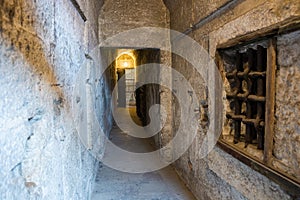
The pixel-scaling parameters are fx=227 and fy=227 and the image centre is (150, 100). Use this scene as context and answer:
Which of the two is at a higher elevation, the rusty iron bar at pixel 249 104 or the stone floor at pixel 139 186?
the rusty iron bar at pixel 249 104

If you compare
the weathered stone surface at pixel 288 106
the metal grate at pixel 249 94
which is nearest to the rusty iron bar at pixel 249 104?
the metal grate at pixel 249 94

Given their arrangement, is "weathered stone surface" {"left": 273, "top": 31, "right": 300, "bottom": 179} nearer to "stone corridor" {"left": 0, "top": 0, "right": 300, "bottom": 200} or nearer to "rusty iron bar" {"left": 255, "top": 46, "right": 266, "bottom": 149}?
"stone corridor" {"left": 0, "top": 0, "right": 300, "bottom": 200}

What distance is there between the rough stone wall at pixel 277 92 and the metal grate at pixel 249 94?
0.35 ft

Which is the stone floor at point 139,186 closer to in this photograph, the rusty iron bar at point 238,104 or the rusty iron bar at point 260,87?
the rusty iron bar at point 238,104

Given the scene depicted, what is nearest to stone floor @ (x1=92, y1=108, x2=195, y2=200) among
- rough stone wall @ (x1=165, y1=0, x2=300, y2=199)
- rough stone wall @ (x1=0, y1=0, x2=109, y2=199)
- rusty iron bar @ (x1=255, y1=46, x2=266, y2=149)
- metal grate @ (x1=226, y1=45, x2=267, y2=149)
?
rough stone wall @ (x1=165, y1=0, x2=300, y2=199)

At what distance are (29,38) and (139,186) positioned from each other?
182cm

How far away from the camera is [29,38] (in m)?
0.71

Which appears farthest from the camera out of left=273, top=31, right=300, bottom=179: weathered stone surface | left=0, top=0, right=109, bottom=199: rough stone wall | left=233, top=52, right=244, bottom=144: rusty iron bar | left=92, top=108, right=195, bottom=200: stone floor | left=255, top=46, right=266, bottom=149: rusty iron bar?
left=92, top=108, right=195, bottom=200: stone floor

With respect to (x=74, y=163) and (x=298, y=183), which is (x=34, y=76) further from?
(x=298, y=183)

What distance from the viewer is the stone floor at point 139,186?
1989 millimetres

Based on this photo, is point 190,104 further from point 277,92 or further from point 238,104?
point 277,92

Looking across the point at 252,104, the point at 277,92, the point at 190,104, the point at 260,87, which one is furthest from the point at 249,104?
the point at 190,104

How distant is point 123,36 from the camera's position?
262cm

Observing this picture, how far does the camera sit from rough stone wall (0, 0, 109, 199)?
56 cm
